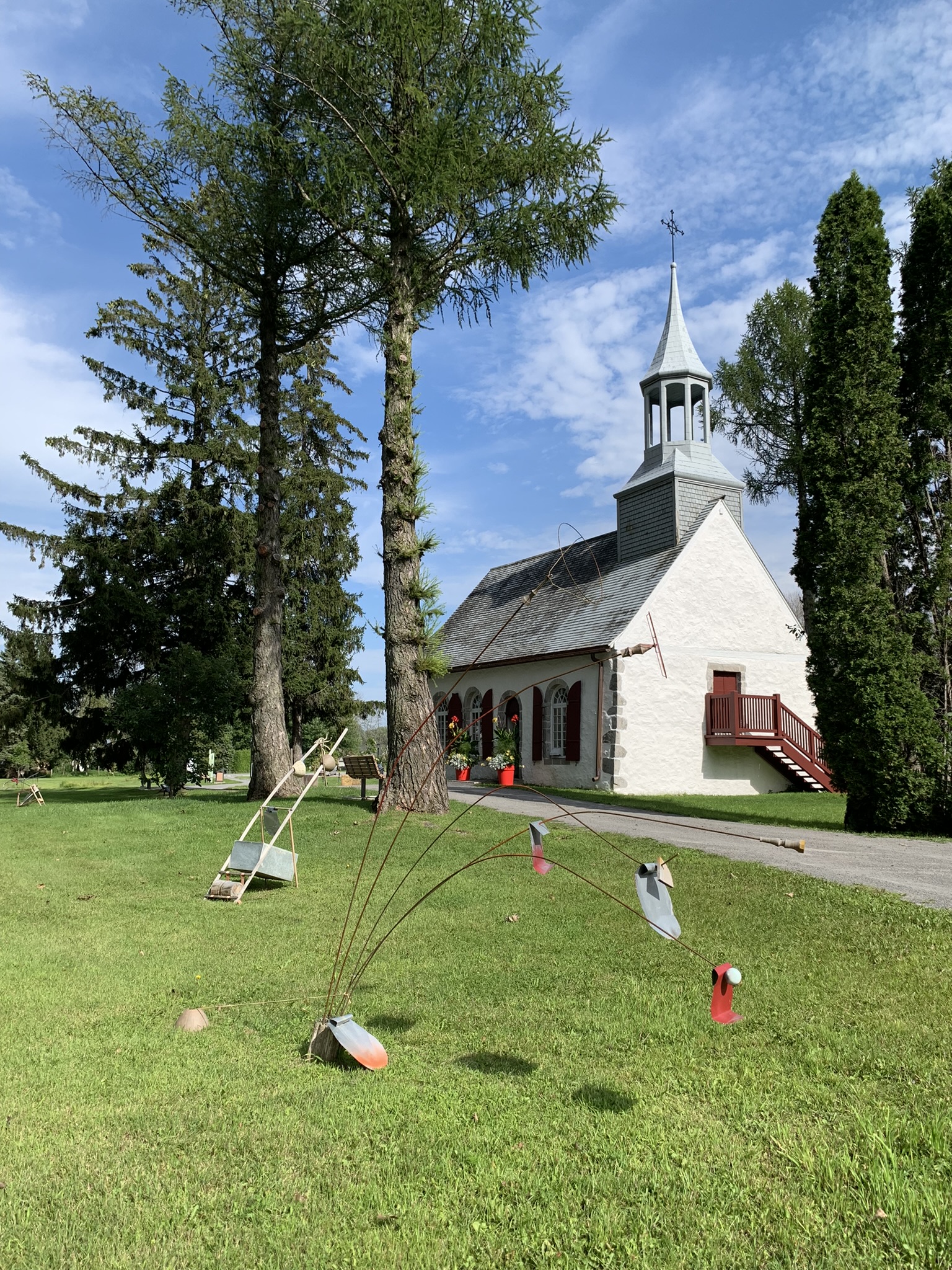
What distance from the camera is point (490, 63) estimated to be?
12.5 meters

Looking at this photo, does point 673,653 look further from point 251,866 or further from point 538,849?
point 538,849

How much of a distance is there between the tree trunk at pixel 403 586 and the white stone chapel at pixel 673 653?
8208mm

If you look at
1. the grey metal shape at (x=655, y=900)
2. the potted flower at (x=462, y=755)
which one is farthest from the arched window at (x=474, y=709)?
the grey metal shape at (x=655, y=900)

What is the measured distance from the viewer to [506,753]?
22719 millimetres

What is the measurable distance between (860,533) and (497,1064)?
39.4 ft

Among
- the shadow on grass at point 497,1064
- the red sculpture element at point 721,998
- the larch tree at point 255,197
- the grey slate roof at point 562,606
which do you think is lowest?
the shadow on grass at point 497,1064

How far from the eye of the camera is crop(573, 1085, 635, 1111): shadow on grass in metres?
3.09

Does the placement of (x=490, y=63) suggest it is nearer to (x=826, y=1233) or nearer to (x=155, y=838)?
(x=155, y=838)

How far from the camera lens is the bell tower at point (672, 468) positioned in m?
22.6

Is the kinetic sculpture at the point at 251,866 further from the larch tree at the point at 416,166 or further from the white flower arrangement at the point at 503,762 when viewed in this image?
the white flower arrangement at the point at 503,762

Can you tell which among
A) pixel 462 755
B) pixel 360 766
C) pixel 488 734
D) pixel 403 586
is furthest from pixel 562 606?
pixel 360 766

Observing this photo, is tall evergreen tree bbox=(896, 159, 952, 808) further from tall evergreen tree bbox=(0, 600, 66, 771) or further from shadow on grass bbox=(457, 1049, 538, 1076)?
tall evergreen tree bbox=(0, 600, 66, 771)

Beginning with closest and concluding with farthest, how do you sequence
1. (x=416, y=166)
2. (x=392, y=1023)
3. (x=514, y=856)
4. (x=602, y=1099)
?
(x=602, y=1099)
(x=392, y=1023)
(x=514, y=856)
(x=416, y=166)

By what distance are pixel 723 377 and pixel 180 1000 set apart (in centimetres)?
2932
